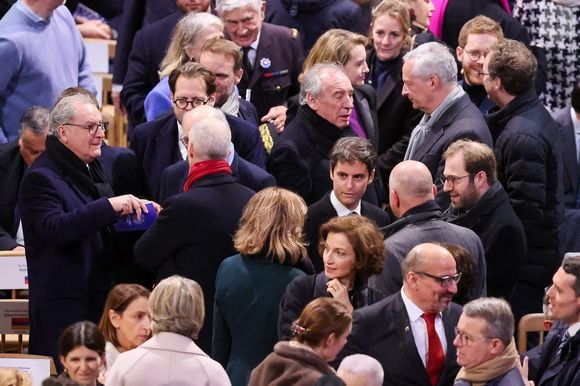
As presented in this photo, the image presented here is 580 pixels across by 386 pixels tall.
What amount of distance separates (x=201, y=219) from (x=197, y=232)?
64 millimetres

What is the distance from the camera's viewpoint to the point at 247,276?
7.16m

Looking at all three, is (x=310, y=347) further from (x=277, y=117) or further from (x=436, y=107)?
(x=277, y=117)

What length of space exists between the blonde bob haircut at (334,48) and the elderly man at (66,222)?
1756 millimetres

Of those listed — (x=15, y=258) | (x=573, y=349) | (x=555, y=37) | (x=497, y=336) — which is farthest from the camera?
(x=555, y=37)

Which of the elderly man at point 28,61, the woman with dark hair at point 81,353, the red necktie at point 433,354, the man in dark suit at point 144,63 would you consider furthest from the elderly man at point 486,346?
the elderly man at point 28,61

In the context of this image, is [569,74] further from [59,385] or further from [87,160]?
[59,385]

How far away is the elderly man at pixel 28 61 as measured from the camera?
31.3 feet

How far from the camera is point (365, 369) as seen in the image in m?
6.25

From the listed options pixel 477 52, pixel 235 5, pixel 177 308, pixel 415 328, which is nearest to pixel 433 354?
pixel 415 328

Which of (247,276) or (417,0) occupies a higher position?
(417,0)

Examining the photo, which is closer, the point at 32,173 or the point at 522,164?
the point at 32,173

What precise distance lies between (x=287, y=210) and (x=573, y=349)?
148 centimetres

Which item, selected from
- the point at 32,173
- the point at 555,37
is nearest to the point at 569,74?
the point at 555,37

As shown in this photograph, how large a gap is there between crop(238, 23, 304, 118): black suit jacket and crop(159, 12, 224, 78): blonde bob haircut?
492 millimetres
